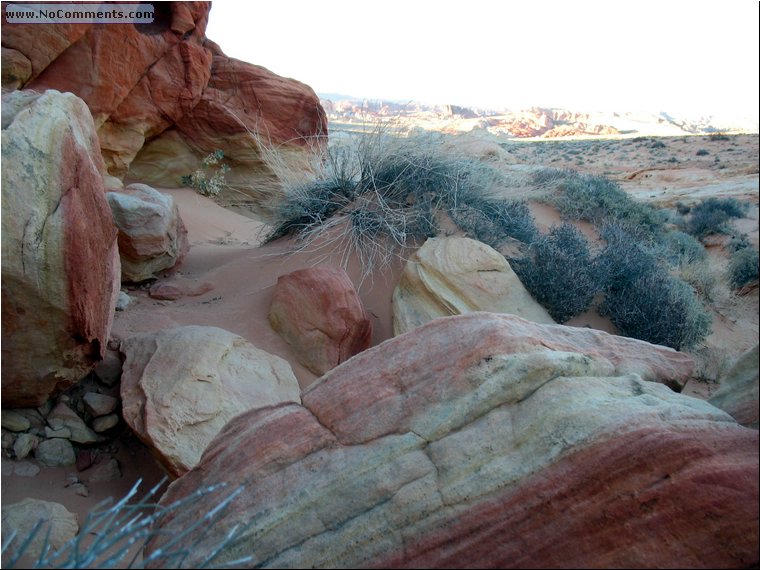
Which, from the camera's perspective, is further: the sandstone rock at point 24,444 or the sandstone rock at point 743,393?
the sandstone rock at point 24,444

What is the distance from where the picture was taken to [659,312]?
4.93 m

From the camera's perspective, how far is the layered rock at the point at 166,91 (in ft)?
25.9

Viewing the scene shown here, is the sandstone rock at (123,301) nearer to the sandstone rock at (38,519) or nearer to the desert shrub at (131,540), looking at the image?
the sandstone rock at (38,519)

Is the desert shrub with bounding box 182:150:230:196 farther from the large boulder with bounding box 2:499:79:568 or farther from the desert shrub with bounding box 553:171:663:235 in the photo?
the large boulder with bounding box 2:499:79:568

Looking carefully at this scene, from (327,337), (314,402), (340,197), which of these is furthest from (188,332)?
(340,197)

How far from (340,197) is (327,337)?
2.29m

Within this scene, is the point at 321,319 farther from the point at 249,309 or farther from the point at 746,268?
the point at 746,268

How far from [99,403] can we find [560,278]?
3.85 metres

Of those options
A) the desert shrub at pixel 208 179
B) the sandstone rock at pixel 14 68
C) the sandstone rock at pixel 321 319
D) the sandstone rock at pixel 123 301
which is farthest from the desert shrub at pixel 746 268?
the desert shrub at pixel 208 179

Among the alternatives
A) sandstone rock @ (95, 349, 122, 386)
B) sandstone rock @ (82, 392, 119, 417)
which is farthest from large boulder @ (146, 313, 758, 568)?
sandstone rock @ (95, 349, 122, 386)

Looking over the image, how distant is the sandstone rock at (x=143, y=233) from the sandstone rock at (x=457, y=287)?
8.18ft

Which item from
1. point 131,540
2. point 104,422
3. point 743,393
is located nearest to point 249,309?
point 104,422

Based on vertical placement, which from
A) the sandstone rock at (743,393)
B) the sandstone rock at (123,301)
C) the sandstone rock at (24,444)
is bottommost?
the sandstone rock at (24,444)

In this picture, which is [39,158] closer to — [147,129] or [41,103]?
[41,103]
